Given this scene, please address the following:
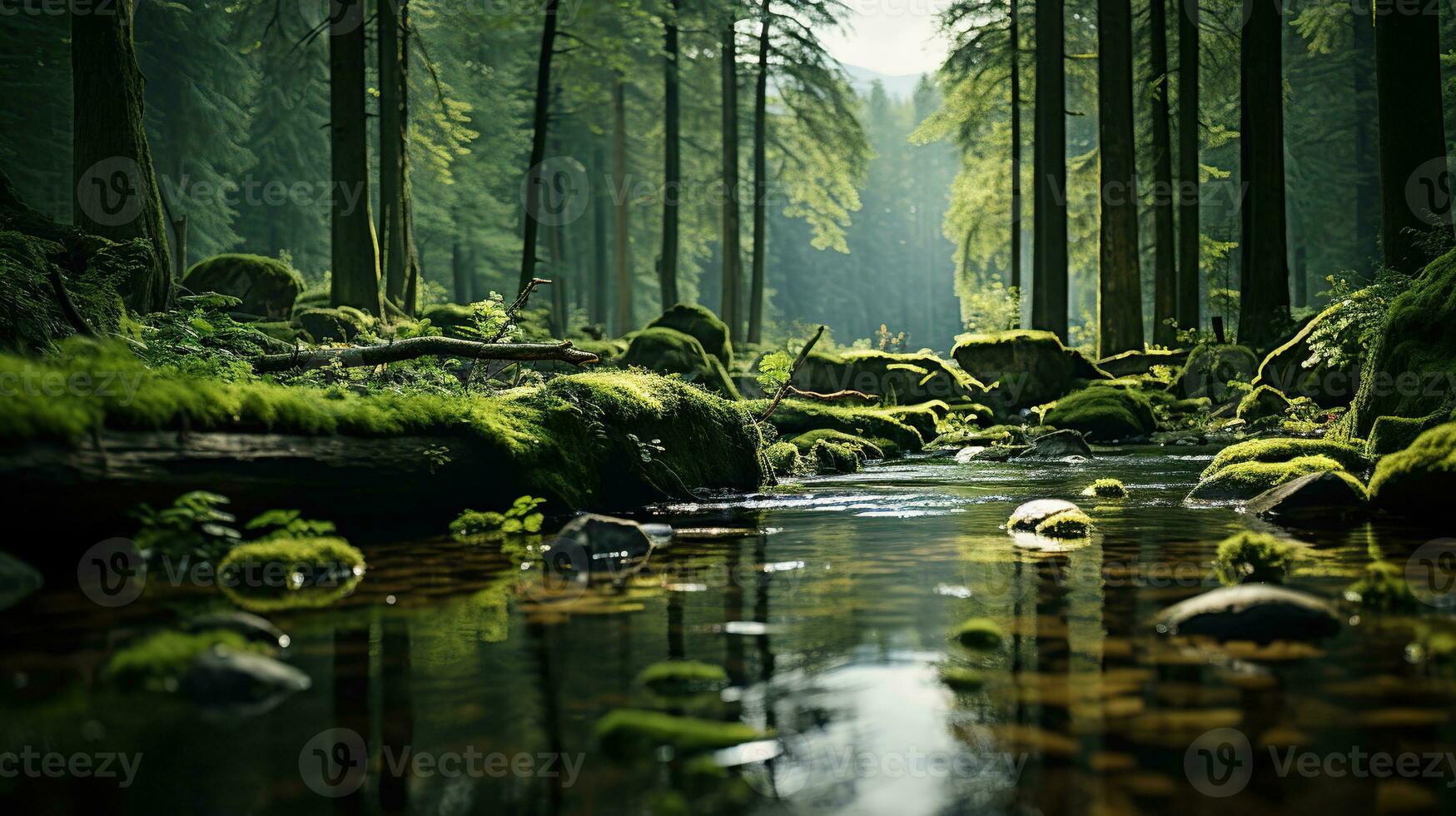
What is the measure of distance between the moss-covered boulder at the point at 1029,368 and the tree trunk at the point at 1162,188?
3591 mm

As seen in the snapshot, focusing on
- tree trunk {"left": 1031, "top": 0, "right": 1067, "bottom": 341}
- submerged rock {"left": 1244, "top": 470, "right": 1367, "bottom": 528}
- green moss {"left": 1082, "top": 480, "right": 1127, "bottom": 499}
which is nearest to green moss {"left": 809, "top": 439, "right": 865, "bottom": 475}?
green moss {"left": 1082, "top": 480, "right": 1127, "bottom": 499}

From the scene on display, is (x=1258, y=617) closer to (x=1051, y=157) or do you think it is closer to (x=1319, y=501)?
(x=1319, y=501)

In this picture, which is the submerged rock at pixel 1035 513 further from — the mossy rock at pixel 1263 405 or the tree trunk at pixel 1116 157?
the tree trunk at pixel 1116 157

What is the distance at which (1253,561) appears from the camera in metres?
5.16

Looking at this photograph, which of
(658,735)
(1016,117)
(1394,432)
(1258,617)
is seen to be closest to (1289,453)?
(1394,432)

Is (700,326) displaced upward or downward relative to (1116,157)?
downward

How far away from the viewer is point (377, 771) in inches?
105

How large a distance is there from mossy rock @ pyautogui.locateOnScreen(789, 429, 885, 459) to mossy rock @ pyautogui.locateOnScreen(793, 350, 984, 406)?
4665mm

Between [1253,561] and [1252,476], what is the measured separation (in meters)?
4.04

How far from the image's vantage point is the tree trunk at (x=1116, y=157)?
22.4 meters

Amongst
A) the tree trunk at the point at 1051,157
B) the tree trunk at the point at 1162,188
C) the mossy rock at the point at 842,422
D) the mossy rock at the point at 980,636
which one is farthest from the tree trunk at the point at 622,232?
the mossy rock at the point at 980,636

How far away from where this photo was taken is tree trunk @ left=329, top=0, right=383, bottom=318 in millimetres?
16859

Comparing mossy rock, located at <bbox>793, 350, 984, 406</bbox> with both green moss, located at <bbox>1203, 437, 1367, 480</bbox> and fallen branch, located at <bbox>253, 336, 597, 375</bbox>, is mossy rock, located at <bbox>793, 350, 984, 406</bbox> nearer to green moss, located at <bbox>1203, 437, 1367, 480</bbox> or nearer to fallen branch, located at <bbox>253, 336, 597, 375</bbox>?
green moss, located at <bbox>1203, 437, 1367, 480</bbox>

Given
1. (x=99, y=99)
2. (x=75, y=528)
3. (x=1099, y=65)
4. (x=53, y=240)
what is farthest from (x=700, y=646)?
(x=1099, y=65)
